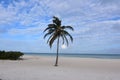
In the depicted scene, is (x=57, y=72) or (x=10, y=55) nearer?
(x=57, y=72)

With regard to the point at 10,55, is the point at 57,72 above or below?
below

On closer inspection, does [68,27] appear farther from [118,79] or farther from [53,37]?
[118,79]

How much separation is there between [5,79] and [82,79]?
612 centimetres

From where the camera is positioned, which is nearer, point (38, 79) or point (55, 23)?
point (38, 79)

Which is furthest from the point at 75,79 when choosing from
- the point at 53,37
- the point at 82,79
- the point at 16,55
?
the point at 16,55

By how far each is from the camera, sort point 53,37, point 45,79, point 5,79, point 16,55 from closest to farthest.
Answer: point 5,79 → point 45,79 → point 53,37 → point 16,55

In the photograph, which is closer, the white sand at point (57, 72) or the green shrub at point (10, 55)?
the white sand at point (57, 72)

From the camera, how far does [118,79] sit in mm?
16500

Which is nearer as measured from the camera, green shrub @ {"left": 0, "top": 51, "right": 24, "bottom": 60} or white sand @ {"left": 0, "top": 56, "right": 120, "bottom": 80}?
white sand @ {"left": 0, "top": 56, "right": 120, "bottom": 80}

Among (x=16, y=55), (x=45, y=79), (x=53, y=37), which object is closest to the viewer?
(x=45, y=79)

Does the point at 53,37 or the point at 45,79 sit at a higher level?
the point at 53,37

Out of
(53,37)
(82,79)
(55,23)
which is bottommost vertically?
(82,79)

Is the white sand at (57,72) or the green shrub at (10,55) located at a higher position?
the green shrub at (10,55)

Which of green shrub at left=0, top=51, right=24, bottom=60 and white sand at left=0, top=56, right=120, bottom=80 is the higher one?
green shrub at left=0, top=51, right=24, bottom=60
